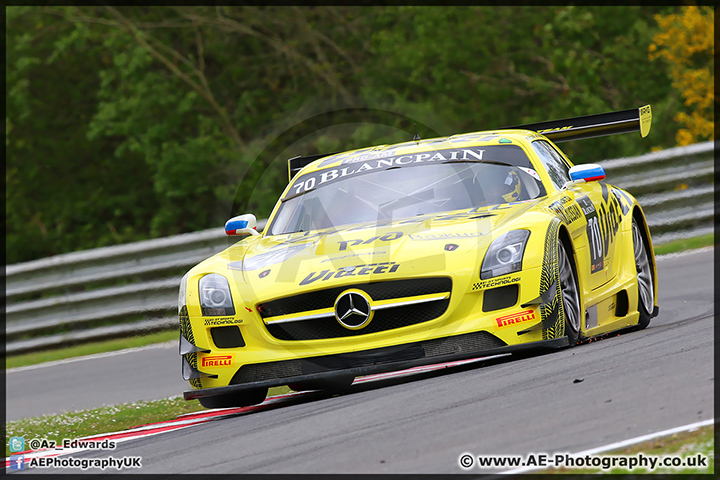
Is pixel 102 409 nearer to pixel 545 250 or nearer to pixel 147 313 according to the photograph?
pixel 545 250

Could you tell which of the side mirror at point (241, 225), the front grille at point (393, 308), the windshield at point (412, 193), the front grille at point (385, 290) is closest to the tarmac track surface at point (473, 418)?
the front grille at point (393, 308)

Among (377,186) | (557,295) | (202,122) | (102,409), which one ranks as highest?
(202,122)

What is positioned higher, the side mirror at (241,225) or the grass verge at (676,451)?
the side mirror at (241,225)

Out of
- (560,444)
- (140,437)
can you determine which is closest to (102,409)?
(140,437)

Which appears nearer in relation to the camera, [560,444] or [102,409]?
[560,444]

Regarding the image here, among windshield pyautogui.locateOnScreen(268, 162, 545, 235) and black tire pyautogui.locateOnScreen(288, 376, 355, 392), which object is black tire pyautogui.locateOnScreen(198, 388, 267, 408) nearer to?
black tire pyautogui.locateOnScreen(288, 376, 355, 392)

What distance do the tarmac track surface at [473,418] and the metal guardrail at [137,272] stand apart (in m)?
8.06

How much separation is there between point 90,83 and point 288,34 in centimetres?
524

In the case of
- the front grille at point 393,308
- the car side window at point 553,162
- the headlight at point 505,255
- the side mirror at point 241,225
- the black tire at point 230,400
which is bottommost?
the black tire at point 230,400

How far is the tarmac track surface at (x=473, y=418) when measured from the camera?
3.91 metres

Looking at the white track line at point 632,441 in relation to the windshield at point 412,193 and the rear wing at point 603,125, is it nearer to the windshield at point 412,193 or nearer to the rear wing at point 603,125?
the windshield at point 412,193

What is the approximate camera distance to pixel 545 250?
5.58m

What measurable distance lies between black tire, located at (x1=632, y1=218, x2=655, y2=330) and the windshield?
4.54ft

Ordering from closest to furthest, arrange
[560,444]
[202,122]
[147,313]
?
1. [560,444]
2. [147,313]
3. [202,122]
